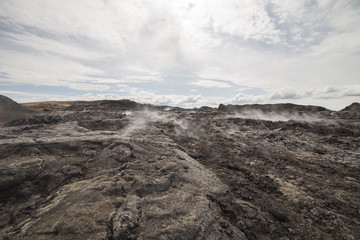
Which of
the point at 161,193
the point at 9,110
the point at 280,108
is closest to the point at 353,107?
the point at 280,108

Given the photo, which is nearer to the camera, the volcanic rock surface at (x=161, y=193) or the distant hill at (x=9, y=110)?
the volcanic rock surface at (x=161, y=193)

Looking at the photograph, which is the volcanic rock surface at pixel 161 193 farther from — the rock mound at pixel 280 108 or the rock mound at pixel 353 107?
the rock mound at pixel 280 108

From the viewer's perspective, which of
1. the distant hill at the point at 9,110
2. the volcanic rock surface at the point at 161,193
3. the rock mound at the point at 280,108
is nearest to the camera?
the volcanic rock surface at the point at 161,193

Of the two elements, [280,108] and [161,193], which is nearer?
[161,193]

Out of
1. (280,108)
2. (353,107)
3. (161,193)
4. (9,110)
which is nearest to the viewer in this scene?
(161,193)

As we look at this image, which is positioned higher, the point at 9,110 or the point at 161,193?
the point at 9,110

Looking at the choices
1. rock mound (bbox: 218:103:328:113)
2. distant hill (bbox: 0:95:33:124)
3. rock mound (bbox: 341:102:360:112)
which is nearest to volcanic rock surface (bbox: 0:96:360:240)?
rock mound (bbox: 341:102:360:112)

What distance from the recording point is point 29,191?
4457mm

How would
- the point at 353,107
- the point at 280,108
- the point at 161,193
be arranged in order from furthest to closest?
the point at 280,108, the point at 353,107, the point at 161,193

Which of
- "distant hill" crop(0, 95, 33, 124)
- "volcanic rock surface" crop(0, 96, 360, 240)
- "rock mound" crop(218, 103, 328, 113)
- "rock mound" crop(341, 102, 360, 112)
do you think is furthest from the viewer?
"distant hill" crop(0, 95, 33, 124)

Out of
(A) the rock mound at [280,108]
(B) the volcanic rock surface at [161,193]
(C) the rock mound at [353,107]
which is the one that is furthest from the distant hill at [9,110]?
(C) the rock mound at [353,107]

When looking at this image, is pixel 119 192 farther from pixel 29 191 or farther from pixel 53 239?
pixel 29 191

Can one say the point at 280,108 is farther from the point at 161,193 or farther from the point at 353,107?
the point at 161,193

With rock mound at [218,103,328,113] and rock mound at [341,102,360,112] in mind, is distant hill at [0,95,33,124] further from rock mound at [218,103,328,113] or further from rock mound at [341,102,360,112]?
rock mound at [341,102,360,112]
